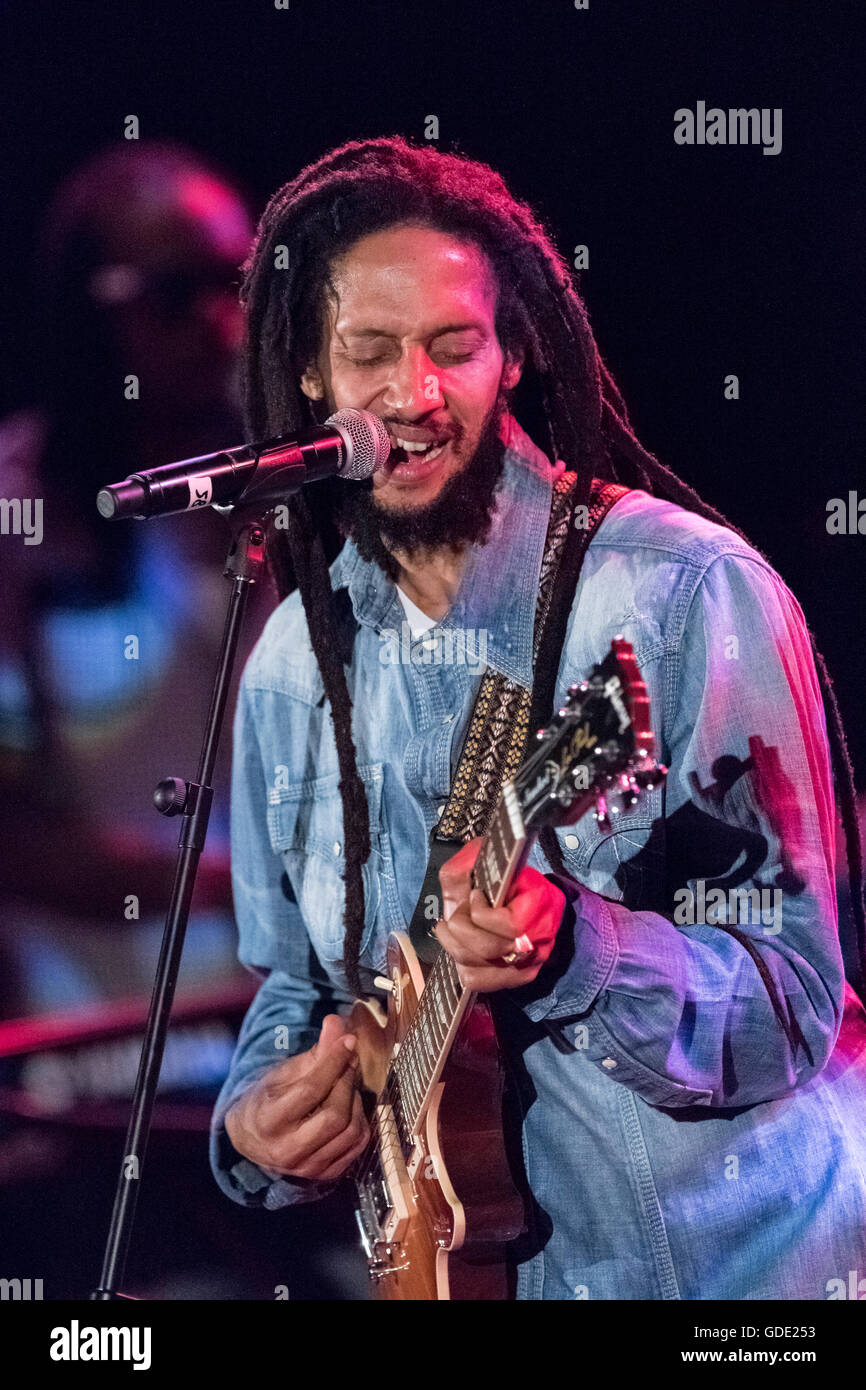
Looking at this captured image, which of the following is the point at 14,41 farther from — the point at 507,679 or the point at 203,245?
the point at 507,679

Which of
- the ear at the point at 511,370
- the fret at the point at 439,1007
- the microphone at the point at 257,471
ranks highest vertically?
the ear at the point at 511,370

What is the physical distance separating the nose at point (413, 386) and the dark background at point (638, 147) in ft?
1.14

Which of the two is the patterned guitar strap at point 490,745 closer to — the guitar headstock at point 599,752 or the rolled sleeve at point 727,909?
the rolled sleeve at point 727,909

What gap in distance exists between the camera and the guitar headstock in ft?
4.40

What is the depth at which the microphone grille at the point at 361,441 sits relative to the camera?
5.87 feet

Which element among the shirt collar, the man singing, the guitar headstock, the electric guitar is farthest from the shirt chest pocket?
the guitar headstock

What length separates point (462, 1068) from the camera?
1.75m

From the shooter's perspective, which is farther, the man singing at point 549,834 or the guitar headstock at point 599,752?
the man singing at point 549,834

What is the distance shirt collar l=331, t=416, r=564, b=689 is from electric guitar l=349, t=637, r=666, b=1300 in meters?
0.29

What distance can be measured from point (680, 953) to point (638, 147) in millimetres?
1381
